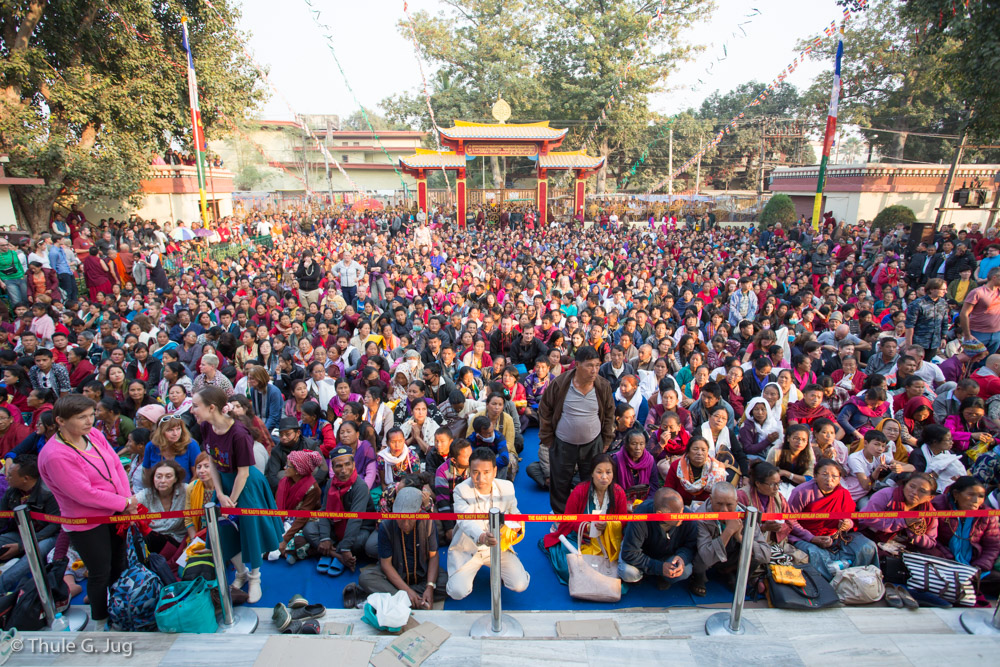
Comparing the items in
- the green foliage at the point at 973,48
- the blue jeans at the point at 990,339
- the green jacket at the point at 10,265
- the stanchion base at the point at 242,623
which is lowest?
the stanchion base at the point at 242,623

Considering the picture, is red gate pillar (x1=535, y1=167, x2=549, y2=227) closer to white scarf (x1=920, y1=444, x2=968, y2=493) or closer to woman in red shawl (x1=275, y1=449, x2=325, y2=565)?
white scarf (x1=920, y1=444, x2=968, y2=493)

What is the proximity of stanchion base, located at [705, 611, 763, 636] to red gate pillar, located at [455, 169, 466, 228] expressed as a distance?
22841mm

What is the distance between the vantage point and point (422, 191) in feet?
83.9

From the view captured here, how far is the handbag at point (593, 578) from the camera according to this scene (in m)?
3.49

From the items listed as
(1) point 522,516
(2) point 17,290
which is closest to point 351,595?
(1) point 522,516

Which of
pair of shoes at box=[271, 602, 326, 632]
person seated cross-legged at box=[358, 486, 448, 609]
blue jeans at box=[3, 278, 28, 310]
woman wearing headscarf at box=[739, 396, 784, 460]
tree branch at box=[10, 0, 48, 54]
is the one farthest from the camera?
tree branch at box=[10, 0, 48, 54]

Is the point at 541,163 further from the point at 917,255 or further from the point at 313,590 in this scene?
the point at 313,590

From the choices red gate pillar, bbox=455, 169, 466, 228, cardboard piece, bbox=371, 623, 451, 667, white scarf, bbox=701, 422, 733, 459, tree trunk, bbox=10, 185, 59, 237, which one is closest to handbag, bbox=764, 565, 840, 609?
white scarf, bbox=701, 422, 733, 459

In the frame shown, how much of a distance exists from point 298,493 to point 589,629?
226cm

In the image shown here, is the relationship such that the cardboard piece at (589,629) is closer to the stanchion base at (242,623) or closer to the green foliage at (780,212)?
the stanchion base at (242,623)

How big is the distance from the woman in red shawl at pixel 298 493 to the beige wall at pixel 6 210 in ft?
39.8

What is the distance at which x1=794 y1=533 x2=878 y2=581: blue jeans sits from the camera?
3.56 metres

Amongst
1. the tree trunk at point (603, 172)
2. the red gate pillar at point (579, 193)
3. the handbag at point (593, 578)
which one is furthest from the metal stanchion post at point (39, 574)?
the tree trunk at point (603, 172)

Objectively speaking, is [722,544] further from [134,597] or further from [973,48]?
[973,48]
